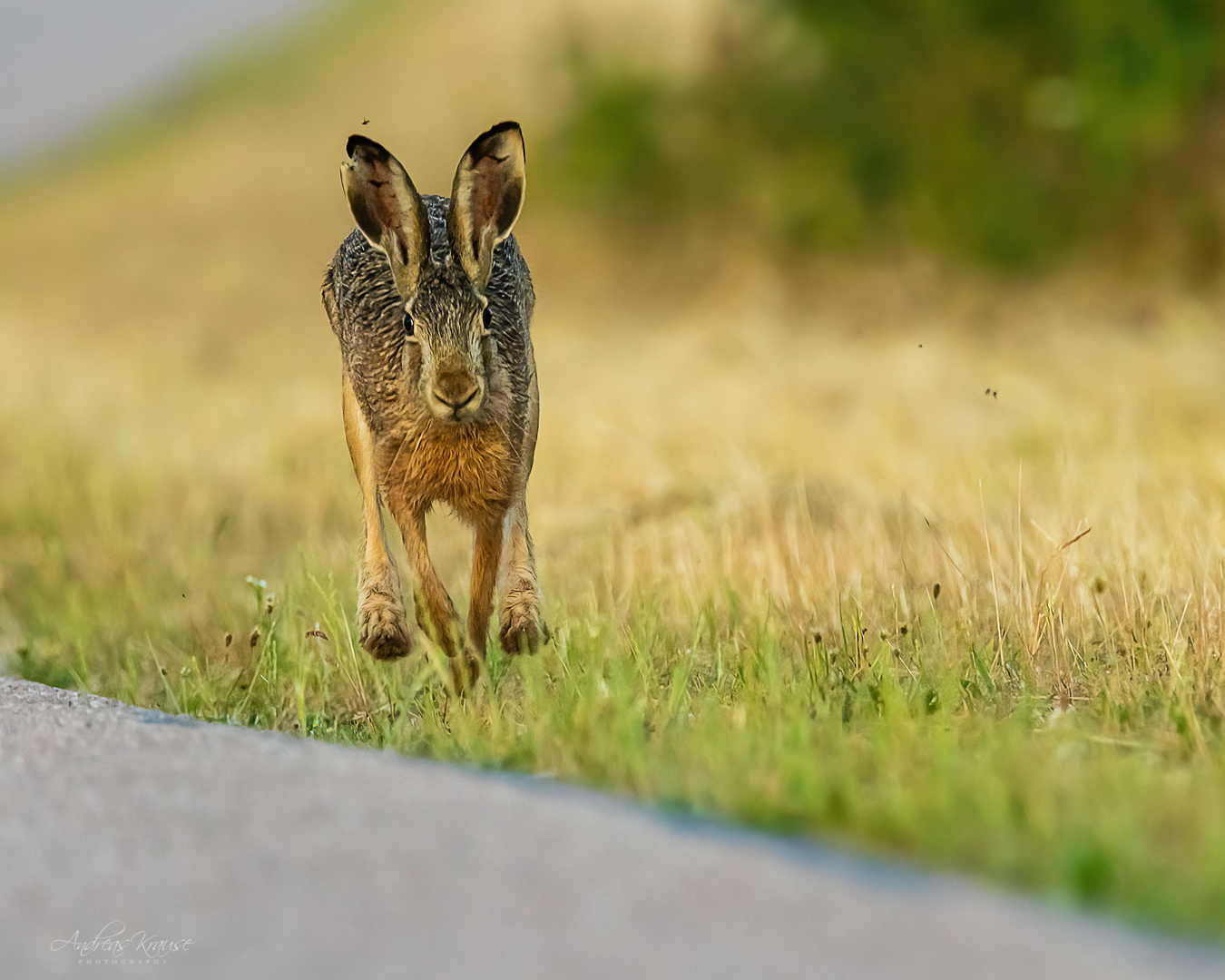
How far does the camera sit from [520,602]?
545cm

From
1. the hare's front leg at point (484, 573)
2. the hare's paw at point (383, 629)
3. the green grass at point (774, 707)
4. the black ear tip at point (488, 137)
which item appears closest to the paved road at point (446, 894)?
the green grass at point (774, 707)

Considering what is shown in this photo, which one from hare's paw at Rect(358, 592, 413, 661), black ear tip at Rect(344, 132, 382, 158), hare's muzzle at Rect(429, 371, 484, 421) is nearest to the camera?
black ear tip at Rect(344, 132, 382, 158)

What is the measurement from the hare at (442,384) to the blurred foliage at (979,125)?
11554 mm

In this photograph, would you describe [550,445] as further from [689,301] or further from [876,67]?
[689,301]

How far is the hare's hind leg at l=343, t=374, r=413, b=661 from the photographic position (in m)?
5.31

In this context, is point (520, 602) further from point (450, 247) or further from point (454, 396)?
point (450, 247)

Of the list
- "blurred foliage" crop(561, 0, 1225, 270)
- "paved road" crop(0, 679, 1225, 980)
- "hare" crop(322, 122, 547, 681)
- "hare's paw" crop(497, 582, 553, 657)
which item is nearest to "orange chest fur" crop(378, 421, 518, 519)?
"hare" crop(322, 122, 547, 681)

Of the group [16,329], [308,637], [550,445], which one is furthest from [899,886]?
[16,329]

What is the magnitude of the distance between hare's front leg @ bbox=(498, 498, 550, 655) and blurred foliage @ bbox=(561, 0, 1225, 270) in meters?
11.7

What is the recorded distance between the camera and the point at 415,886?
3043mm

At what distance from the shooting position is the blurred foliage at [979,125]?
1569cm
